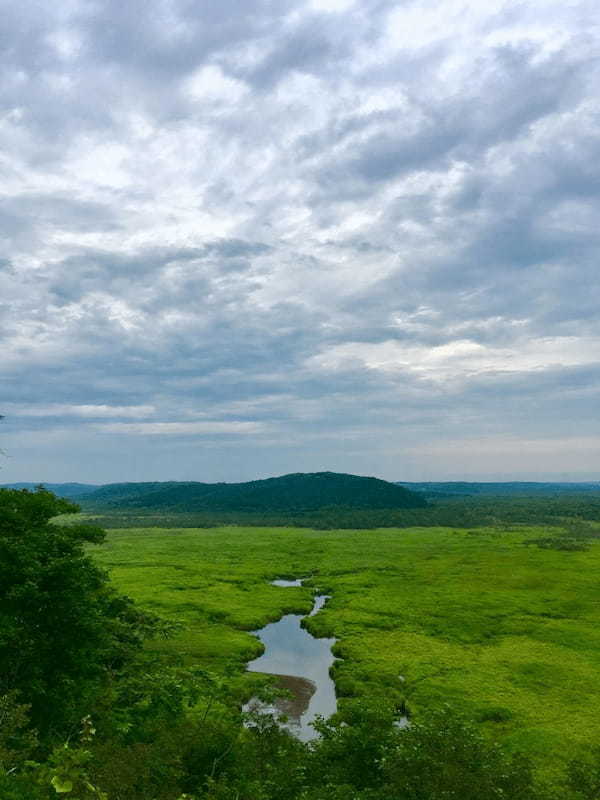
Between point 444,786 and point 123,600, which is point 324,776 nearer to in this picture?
point 444,786

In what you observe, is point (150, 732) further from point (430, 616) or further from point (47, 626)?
point (430, 616)

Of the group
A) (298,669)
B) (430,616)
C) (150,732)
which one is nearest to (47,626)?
(150,732)

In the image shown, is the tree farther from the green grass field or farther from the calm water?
the green grass field

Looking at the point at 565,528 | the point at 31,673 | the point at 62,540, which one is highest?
the point at 62,540

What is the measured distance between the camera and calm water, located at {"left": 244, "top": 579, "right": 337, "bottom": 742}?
120 feet

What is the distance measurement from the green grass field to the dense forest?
36.0 ft

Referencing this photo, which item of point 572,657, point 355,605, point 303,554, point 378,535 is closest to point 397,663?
point 572,657

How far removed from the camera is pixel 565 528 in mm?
145500

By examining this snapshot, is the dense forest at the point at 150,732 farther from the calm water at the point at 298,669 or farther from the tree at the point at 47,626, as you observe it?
the calm water at the point at 298,669

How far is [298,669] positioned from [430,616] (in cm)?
1900

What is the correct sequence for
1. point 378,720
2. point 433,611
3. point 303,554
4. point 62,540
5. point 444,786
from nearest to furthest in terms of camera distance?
point 444,786 < point 378,720 < point 62,540 < point 433,611 < point 303,554

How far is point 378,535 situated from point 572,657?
94.9m

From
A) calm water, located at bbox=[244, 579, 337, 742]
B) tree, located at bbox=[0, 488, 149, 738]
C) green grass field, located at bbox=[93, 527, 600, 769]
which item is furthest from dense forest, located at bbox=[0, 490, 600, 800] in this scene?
green grass field, located at bbox=[93, 527, 600, 769]

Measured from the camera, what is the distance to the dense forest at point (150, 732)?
1636 cm
